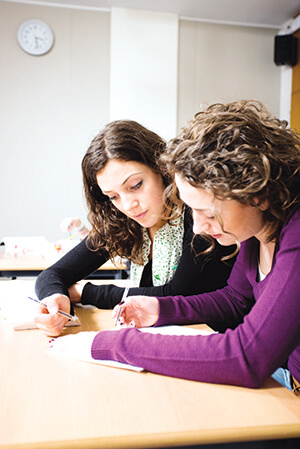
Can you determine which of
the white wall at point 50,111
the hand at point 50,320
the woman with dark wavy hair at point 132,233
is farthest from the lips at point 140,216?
the white wall at point 50,111

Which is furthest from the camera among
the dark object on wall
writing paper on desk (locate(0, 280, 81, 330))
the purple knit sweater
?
the dark object on wall

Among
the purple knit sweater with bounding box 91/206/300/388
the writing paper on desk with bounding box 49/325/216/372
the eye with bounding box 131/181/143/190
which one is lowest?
the writing paper on desk with bounding box 49/325/216/372

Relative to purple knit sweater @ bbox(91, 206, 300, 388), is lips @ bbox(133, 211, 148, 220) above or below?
above

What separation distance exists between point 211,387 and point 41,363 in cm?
39

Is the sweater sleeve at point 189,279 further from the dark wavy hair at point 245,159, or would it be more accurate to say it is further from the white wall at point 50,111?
the white wall at point 50,111

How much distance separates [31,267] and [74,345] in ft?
4.72

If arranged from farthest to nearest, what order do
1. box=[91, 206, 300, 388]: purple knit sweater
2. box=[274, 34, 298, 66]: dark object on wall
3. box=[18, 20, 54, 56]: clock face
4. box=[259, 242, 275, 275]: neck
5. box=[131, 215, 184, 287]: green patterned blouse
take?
box=[274, 34, 298, 66]: dark object on wall, box=[18, 20, 54, 56]: clock face, box=[131, 215, 184, 287]: green patterned blouse, box=[259, 242, 275, 275]: neck, box=[91, 206, 300, 388]: purple knit sweater

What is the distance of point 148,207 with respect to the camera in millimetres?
1434

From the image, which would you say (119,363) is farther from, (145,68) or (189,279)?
(145,68)

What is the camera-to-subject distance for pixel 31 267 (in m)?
2.37

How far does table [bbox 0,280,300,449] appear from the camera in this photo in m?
0.67

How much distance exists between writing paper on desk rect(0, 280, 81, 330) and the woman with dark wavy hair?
6 cm

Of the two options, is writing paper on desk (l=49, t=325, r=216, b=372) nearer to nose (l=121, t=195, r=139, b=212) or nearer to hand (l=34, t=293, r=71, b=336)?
hand (l=34, t=293, r=71, b=336)

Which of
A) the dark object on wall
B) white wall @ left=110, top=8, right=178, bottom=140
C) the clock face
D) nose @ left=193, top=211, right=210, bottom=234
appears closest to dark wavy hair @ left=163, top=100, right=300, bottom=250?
nose @ left=193, top=211, right=210, bottom=234
